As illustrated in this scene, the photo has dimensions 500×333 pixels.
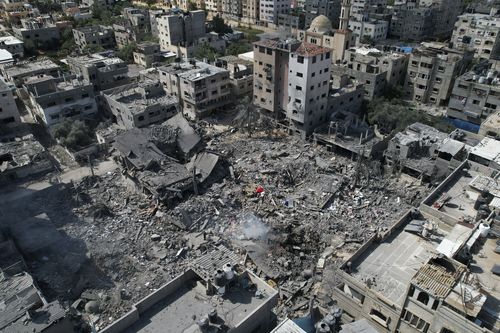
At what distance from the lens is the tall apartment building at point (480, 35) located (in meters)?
68.1

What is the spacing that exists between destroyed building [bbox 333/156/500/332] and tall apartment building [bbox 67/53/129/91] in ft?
141

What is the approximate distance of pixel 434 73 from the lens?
Answer: 173ft

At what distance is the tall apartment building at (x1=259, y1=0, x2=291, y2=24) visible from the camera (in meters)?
97.8

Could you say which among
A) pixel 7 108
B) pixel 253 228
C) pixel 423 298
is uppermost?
pixel 423 298

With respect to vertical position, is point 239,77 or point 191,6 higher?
point 191,6

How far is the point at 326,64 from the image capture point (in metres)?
41.8

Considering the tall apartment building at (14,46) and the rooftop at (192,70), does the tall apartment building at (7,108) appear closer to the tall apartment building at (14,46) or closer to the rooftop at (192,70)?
the rooftop at (192,70)

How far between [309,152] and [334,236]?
13.6 m

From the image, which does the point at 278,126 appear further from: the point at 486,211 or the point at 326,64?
the point at 486,211

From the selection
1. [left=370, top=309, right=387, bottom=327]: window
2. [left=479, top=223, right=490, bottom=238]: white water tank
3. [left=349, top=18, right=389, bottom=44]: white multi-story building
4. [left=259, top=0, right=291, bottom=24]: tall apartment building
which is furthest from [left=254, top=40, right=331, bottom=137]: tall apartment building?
[left=259, top=0, right=291, bottom=24]: tall apartment building

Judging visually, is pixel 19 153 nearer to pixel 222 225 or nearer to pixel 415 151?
pixel 222 225

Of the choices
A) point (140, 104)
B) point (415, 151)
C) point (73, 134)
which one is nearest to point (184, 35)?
point (140, 104)

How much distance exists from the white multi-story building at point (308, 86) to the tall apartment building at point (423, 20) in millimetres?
59471

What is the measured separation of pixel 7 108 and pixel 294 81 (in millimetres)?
32553
